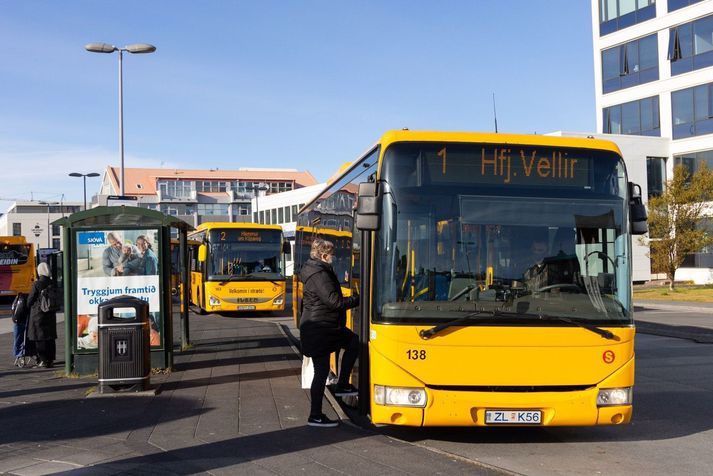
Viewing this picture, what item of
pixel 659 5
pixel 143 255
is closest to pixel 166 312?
pixel 143 255

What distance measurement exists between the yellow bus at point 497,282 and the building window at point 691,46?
128 ft

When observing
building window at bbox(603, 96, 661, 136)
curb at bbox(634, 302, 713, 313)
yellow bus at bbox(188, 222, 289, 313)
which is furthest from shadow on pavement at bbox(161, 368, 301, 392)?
building window at bbox(603, 96, 661, 136)

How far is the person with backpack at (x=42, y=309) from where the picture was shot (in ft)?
40.9

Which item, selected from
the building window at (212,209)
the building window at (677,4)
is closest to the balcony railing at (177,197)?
the building window at (212,209)

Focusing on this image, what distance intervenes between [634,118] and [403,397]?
43982mm

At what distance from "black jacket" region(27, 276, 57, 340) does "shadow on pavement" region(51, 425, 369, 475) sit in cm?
608

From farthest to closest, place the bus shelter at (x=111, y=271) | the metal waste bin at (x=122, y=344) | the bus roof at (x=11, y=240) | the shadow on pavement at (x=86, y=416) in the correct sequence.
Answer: the bus roof at (x=11, y=240), the bus shelter at (x=111, y=271), the metal waste bin at (x=122, y=344), the shadow on pavement at (x=86, y=416)

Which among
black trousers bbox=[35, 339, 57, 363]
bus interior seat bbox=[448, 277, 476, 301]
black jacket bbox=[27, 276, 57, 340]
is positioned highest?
bus interior seat bbox=[448, 277, 476, 301]

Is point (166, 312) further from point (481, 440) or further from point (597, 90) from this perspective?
point (597, 90)

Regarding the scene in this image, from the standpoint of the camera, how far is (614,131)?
4809cm

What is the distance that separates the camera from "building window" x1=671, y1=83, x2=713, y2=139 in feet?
139

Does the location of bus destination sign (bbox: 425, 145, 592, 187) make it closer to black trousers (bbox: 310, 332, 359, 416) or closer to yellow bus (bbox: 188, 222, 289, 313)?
black trousers (bbox: 310, 332, 359, 416)

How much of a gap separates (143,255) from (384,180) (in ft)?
19.8

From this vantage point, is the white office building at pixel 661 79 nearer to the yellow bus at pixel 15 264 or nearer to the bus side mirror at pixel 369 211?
the yellow bus at pixel 15 264
